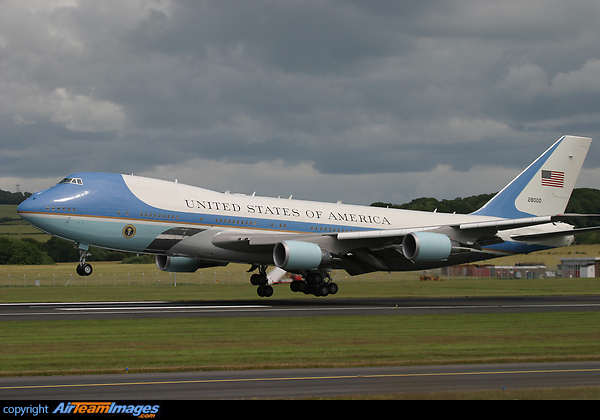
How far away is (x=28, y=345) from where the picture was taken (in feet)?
67.9

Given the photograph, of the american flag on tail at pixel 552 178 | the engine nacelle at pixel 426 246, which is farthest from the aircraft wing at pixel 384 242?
the american flag on tail at pixel 552 178

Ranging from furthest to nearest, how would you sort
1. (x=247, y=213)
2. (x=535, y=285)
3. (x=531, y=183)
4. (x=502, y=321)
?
1. (x=535, y=285)
2. (x=531, y=183)
3. (x=247, y=213)
4. (x=502, y=321)

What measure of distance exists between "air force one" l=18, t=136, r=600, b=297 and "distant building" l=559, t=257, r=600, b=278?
36.8 m

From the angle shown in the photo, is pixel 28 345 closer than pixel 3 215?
Yes

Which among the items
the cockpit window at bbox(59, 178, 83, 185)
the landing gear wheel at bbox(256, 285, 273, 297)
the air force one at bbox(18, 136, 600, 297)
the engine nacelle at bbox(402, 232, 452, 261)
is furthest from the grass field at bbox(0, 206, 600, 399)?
the landing gear wheel at bbox(256, 285, 273, 297)

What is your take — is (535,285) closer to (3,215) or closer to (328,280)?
(328,280)

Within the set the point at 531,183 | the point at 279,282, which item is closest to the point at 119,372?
the point at 531,183

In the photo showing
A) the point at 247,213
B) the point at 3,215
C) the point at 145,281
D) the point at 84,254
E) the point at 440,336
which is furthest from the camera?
the point at 3,215

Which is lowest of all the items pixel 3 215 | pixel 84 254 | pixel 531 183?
pixel 84 254

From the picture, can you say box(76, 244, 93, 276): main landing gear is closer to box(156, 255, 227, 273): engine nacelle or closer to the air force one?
the air force one

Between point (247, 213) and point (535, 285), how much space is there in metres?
36.1

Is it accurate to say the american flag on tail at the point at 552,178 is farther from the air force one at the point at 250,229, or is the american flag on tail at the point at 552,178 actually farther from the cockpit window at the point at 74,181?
the cockpit window at the point at 74,181

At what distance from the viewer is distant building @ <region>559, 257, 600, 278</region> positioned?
8269 cm
